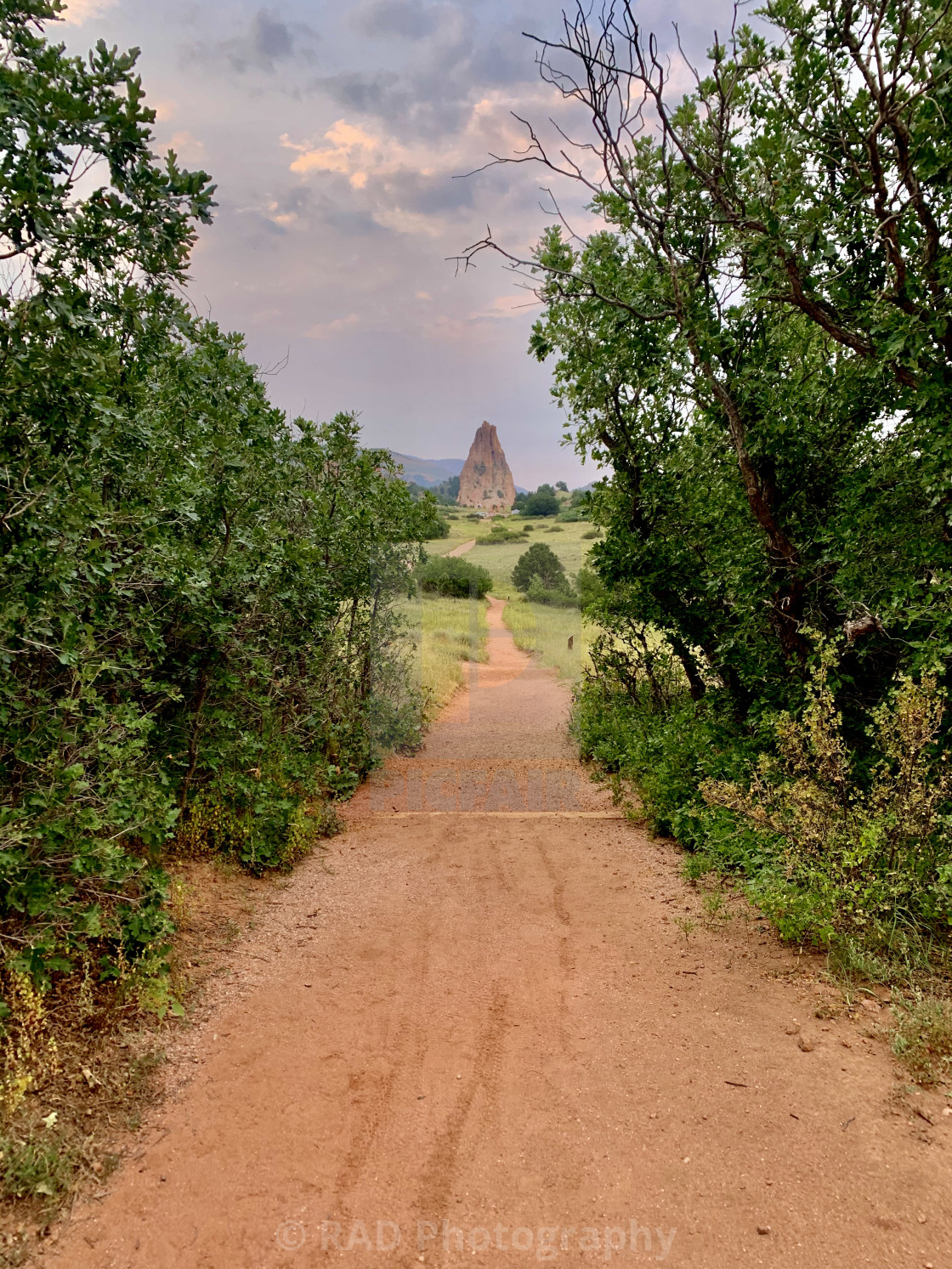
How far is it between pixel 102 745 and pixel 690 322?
5404 millimetres

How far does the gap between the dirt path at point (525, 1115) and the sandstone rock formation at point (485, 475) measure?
3765 inches

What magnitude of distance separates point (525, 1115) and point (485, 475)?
4290 inches

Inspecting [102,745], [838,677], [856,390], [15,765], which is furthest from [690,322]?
[15,765]

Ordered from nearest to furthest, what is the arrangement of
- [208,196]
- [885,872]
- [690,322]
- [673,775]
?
[208,196] → [885,872] → [690,322] → [673,775]

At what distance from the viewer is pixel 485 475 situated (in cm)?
10869

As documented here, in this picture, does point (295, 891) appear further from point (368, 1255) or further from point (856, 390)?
point (856, 390)

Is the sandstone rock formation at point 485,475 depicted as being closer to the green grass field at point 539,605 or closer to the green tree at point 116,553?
the green grass field at point 539,605

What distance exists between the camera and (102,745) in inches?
139

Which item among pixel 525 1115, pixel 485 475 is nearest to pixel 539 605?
pixel 525 1115

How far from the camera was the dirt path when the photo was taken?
8.30 ft

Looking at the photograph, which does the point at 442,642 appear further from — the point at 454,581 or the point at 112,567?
the point at 112,567

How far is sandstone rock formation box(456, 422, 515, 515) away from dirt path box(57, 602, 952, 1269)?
95.6 meters

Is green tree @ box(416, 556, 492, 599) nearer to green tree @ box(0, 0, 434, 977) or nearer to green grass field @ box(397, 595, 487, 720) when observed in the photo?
green grass field @ box(397, 595, 487, 720)

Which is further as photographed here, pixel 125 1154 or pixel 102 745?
pixel 102 745
